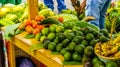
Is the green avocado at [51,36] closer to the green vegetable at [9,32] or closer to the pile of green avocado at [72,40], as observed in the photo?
the pile of green avocado at [72,40]

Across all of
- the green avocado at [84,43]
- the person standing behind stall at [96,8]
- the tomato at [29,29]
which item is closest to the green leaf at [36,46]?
the tomato at [29,29]

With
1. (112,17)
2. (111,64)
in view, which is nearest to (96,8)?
(112,17)

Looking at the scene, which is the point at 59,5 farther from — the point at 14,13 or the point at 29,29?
the point at 29,29

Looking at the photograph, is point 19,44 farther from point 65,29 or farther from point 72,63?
point 72,63

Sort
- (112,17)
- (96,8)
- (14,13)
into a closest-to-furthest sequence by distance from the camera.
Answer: (96,8) → (14,13) → (112,17)

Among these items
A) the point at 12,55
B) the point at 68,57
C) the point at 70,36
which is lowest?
the point at 12,55

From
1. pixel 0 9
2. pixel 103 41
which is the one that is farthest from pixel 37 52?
pixel 0 9

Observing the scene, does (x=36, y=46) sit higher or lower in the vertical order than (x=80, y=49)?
lower

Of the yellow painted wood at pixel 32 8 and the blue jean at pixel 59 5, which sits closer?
the yellow painted wood at pixel 32 8

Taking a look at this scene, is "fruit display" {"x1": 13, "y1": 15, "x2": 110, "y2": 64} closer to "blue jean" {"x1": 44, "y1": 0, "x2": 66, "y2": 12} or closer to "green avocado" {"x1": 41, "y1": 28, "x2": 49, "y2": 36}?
"green avocado" {"x1": 41, "y1": 28, "x2": 49, "y2": 36}

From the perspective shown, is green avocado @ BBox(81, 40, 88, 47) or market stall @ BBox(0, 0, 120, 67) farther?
green avocado @ BBox(81, 40, 88, 47)

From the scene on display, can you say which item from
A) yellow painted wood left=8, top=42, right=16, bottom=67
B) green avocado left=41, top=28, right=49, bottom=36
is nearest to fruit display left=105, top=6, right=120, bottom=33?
yellow painted wood left=8, top=42, right=16, bottom=67

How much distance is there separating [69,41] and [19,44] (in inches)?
29.1

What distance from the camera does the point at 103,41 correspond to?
2.21 m
